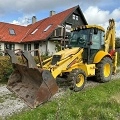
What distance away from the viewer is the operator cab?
10.8 m

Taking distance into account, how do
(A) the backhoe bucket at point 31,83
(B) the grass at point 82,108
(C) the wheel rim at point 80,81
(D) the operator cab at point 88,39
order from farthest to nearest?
(D) the operator cab at point 88,39 → (C) the wheel rim at point 80,81 → (A) the backhoe bucket at point 31,83 → (B) the grass at point 82,108

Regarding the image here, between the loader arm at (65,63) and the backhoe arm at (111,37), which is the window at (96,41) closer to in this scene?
the loader arm at (65,63)

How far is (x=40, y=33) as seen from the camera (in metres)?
30.4

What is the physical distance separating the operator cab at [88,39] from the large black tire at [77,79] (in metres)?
1.08

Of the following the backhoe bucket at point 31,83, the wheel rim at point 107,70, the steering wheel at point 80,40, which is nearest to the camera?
the backhoe bucket at point 31,83

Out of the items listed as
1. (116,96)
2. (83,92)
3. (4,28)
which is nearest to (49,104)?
(83,92)

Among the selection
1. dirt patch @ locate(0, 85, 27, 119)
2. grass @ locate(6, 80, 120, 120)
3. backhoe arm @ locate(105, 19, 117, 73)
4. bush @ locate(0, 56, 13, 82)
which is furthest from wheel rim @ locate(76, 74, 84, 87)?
bush @ locate(0, 56, 13, 82)

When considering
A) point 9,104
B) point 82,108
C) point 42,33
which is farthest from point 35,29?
point 82,108

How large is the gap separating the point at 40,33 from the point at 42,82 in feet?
76.9

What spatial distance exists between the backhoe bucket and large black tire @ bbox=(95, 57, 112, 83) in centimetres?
381

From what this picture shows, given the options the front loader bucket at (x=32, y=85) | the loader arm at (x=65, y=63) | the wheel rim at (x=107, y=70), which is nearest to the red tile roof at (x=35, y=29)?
the wheel rim at (x=107, y=70)

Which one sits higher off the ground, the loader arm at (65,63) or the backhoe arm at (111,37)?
the backhoe arm at (111,37)

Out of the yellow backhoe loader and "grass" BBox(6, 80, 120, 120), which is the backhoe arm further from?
"grass" BBox(6, 80, 120, 120)

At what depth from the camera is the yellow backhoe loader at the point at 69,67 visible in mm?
7441
